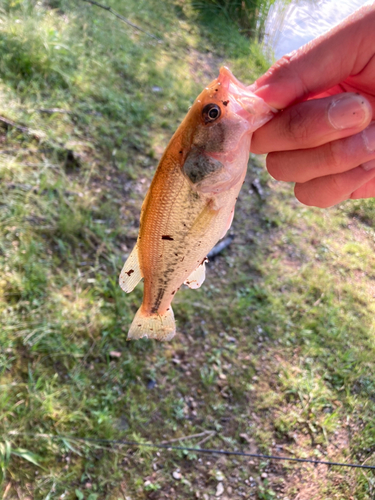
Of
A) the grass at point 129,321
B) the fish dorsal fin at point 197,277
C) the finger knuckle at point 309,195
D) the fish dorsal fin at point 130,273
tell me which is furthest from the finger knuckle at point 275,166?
the grass at point 129,321

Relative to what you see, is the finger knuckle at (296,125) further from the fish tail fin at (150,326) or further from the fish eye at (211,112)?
the fish tail fin at (150,326)

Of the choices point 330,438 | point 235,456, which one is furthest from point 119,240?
point 330,438

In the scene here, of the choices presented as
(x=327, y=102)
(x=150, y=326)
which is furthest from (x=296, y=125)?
(x=150, y=326)

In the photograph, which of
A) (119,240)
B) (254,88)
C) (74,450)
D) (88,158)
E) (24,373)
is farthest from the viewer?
(88,158)

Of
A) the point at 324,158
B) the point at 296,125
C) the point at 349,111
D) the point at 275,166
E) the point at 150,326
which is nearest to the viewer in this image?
the point at 349,111

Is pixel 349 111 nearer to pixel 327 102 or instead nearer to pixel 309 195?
pixel 327 102

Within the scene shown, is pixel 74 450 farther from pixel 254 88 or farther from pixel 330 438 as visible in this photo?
pixel 254 88
